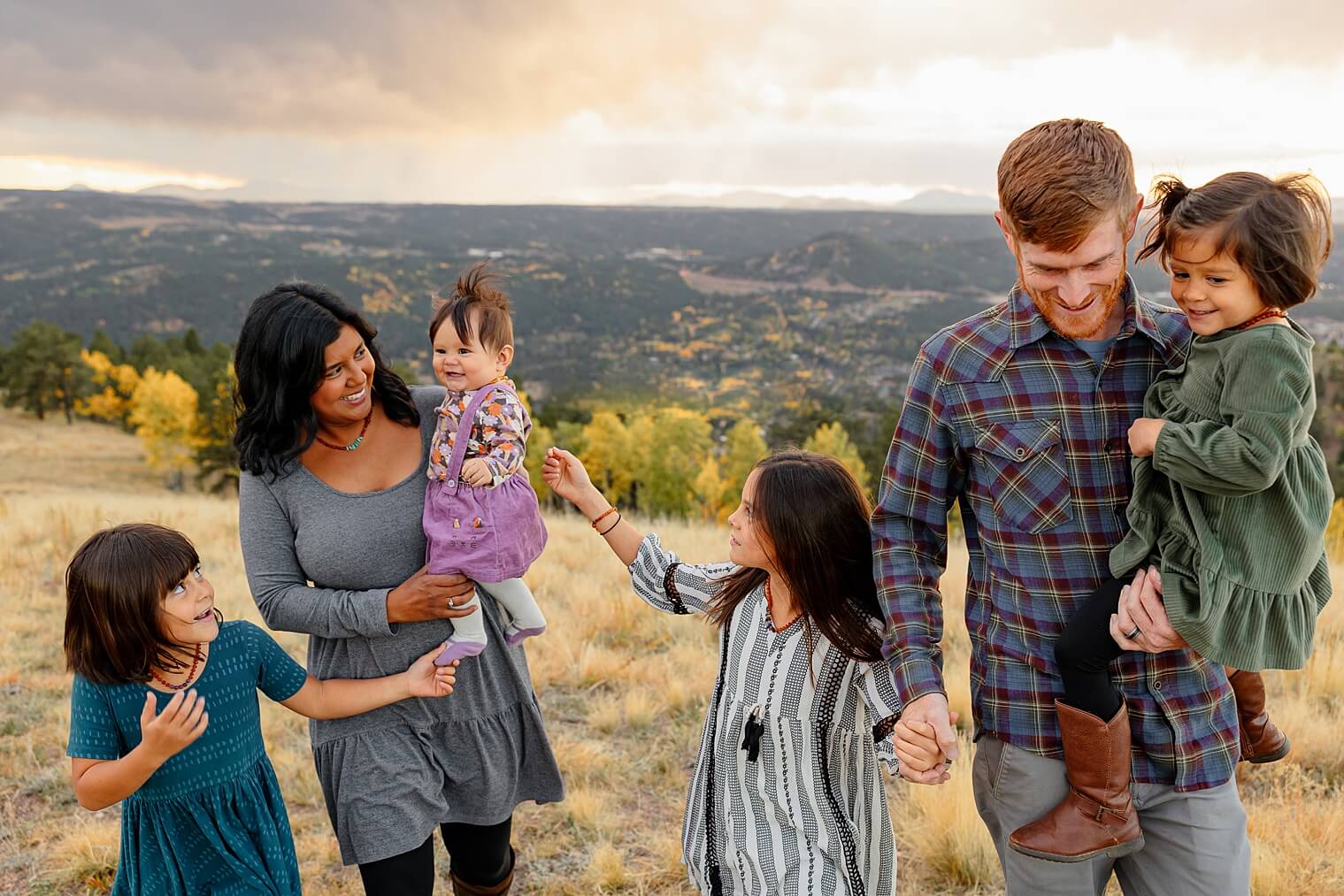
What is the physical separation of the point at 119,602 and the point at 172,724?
1.08 ft

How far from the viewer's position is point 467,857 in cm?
297

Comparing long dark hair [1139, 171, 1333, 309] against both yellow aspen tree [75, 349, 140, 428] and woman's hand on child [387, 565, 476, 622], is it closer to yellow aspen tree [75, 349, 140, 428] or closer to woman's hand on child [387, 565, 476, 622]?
woman's hand on child [387, 565, 476, 622]

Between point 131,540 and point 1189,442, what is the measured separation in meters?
2.44

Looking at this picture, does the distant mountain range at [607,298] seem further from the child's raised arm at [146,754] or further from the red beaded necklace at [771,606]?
the child's raised arm at [146,754]

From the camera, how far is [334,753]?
273 cm

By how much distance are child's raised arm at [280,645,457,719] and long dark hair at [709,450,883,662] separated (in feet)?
3.62

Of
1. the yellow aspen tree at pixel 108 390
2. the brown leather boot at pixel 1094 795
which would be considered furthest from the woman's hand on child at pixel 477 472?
the yellow aspen tree at pixel 108 390

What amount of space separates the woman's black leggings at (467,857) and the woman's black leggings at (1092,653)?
6.22 feet

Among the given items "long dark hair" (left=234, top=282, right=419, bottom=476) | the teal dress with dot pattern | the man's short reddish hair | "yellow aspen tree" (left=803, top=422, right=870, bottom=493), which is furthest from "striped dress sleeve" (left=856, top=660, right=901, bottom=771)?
"yellow aspen tree" (left=803, top=422, right=870, bottom=493)

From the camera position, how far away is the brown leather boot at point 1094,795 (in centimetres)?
196

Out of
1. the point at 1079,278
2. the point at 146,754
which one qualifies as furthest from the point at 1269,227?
the point at 146,754

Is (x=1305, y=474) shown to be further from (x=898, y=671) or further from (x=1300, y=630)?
(x=898, y=671)

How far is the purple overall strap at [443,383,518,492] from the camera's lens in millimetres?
2701

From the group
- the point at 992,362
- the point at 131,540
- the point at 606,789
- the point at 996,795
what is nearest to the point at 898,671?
the point at 996,795
